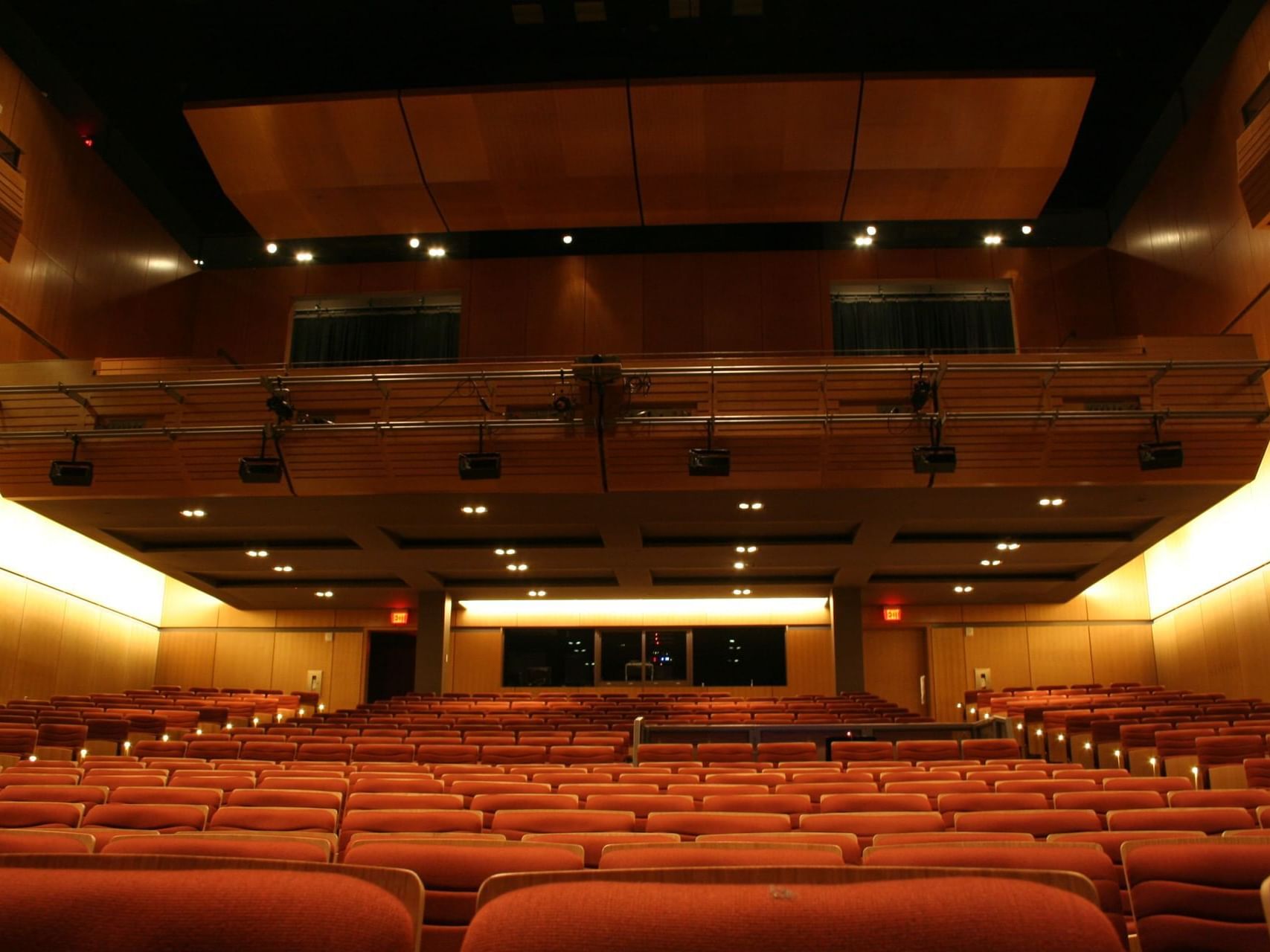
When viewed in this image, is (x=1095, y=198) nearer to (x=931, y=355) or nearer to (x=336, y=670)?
(x=931, y=355)

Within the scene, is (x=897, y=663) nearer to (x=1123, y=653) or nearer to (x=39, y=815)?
(x=1123, y=653)

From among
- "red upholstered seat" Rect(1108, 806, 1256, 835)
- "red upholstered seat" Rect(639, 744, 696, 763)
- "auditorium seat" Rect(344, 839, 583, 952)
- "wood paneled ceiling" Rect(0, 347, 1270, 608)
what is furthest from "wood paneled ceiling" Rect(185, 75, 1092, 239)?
"auditorium seat" Rect(344, 839, 583, 952)

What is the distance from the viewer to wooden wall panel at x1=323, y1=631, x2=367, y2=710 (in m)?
17.4

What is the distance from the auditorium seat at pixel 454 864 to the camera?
231 cm

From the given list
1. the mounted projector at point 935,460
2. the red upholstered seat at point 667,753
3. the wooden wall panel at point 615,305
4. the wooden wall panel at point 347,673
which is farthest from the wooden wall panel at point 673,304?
the red upholstered seat at point 667,753

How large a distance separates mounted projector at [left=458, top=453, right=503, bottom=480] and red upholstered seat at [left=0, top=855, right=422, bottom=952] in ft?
31.5

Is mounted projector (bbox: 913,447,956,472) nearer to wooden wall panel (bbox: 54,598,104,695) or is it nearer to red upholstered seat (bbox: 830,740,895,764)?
red upholstered seat (bbox: 830,740,895,764)

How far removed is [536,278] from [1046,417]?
8.29m

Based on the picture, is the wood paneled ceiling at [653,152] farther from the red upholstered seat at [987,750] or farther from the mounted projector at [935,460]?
the red upholstered seat at [987,750]

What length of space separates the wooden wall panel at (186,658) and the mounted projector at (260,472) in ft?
26.4

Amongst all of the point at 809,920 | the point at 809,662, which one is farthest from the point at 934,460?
the point at 809,920

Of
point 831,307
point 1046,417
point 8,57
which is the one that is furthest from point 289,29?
point 1046,417

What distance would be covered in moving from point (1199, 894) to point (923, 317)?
13609 mm

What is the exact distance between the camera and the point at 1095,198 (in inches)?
609
